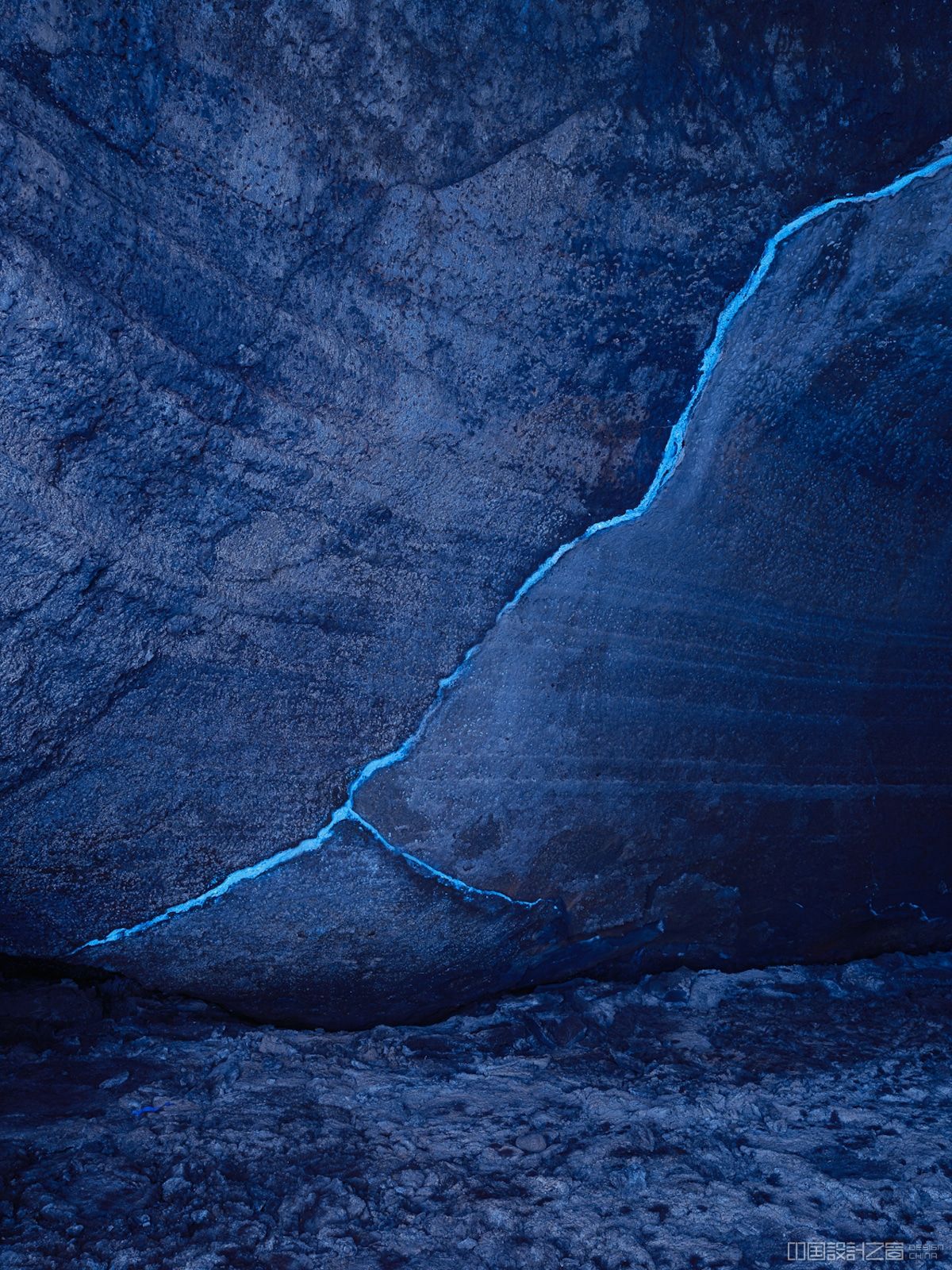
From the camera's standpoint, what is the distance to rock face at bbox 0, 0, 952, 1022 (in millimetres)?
1173

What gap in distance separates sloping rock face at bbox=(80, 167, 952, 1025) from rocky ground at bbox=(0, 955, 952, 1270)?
4.4 inches

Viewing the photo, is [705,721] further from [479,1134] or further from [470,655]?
[479,1134]

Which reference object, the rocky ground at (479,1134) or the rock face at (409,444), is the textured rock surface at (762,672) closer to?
the rock face at (409,444)

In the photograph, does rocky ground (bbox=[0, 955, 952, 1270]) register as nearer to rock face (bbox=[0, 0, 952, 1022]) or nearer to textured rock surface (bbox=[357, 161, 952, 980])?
rock face (bbox=[0, 0, 952, 1022])

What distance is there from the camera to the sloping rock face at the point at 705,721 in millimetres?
1506

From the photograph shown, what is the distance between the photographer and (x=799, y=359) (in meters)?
1.52

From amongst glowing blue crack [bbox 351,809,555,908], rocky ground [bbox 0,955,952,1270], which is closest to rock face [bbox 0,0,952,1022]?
glowing blue crack [bbox 351,809,555,908]

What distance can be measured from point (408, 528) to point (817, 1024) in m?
1.27

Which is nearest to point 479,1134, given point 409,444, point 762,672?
point 762,672

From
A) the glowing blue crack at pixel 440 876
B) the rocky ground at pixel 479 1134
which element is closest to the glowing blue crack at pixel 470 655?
the glowing blue crack at pixel 440 876

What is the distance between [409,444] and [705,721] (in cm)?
79

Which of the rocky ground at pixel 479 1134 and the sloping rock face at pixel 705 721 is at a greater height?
the sloping rock face at pixel 705 721

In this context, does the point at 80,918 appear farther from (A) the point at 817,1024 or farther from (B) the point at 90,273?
(A) the point at 817,1024

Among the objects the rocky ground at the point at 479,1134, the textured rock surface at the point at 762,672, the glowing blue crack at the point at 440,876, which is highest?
the textured rock surface at the point at 762,672
